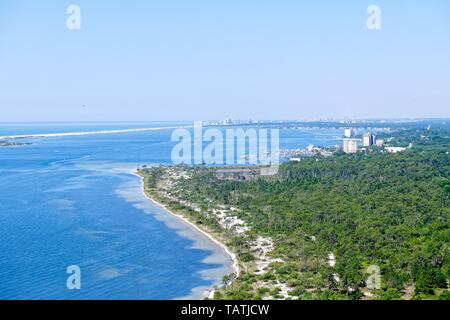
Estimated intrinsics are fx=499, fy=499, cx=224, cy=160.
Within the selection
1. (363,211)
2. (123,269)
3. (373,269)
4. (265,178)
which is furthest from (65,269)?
(265,178)

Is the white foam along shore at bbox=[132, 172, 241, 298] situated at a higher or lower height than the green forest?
lower

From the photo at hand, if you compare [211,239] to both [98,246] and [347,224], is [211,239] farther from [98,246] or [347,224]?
[347,224]

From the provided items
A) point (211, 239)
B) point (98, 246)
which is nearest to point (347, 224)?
point (211, 239)

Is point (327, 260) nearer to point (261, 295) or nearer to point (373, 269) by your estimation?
point (373, 269)

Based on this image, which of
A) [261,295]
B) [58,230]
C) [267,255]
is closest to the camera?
[261,295]

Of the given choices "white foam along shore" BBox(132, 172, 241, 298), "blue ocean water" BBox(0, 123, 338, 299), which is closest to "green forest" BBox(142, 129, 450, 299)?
"white foam along shore" BBox(132, 172, 241, 298)

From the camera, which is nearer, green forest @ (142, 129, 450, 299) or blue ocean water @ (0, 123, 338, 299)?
green forest @ (142, 129, 450, 299)

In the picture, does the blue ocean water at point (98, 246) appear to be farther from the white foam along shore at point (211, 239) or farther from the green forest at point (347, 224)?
the green forest at point (347, 224)

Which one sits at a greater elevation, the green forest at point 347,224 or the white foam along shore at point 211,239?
the green forest at point 347,224

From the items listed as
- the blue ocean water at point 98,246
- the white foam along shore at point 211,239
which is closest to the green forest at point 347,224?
the white foam along shore at point 211,239

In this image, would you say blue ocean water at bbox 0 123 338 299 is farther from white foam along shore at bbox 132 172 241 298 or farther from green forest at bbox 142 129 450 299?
green forest at bbox 142 129 450 299

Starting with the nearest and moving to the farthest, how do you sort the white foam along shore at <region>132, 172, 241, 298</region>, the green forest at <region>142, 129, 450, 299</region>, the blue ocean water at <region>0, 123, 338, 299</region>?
the green forest at <region>142, 129, 450, 299</region>
the blue ocean water at <region>0, 123, 338, 299</region>
the white foam along shore at <region>132, 172, 241, 298</region>
